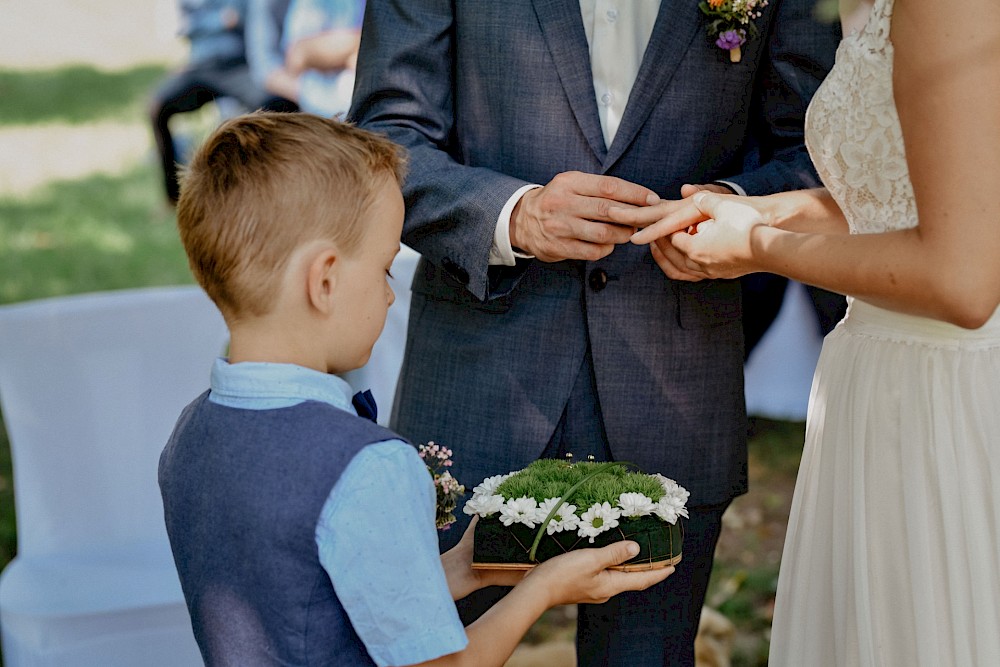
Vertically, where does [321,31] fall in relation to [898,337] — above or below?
below

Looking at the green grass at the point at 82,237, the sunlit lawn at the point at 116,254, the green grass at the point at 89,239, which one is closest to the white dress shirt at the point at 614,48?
the sunlit lawn at the point at 116,254

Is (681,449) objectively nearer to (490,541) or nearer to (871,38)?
(490,541)

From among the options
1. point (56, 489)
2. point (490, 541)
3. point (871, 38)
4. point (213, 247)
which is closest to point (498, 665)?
point (490, 541)

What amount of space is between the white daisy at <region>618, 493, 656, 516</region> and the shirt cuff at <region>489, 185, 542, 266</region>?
25.0 inches

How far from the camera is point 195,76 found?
7398 millimetres

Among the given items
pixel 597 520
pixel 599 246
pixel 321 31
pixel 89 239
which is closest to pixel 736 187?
pixel 599 246

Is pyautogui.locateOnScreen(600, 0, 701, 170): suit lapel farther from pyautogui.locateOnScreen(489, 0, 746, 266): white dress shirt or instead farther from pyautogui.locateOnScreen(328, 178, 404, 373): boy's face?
pyautogui.locateOnScreen(328, 178, 404, 373): boy's face

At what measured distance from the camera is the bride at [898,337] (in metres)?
1.63

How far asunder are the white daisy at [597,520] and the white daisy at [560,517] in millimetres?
13

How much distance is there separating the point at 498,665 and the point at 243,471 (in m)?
0.49

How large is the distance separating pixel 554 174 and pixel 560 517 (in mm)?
862

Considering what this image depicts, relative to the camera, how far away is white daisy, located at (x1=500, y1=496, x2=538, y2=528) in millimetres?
1847

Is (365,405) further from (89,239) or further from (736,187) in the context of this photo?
(89,239)

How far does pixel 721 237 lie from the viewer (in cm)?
208
